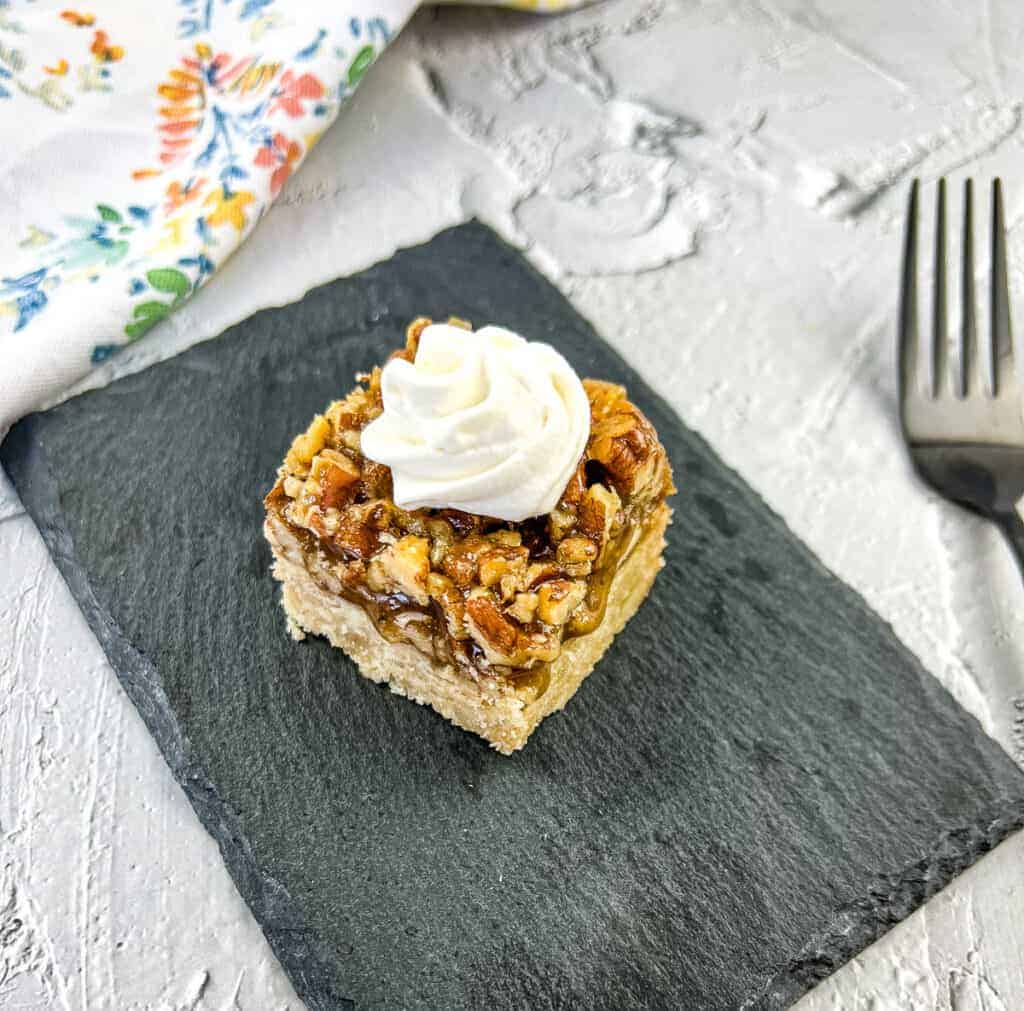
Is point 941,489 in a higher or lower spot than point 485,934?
lower

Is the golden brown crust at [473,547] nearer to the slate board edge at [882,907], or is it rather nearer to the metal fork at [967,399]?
the slate board edge at [882,907]

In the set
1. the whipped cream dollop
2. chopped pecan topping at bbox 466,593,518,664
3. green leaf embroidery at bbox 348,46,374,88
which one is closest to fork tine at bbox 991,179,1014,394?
the whipped cream dollop

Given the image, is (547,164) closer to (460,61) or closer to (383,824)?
(460,61)

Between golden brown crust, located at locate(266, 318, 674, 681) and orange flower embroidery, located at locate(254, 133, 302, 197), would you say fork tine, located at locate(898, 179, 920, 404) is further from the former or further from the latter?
orange flower embroidery, located at locate(254, 133, 302, 197)

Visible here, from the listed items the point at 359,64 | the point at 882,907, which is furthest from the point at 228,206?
the point at 882,907

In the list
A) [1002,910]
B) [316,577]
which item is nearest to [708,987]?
[1002,910]

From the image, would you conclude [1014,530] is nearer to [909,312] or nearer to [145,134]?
[909,312]
